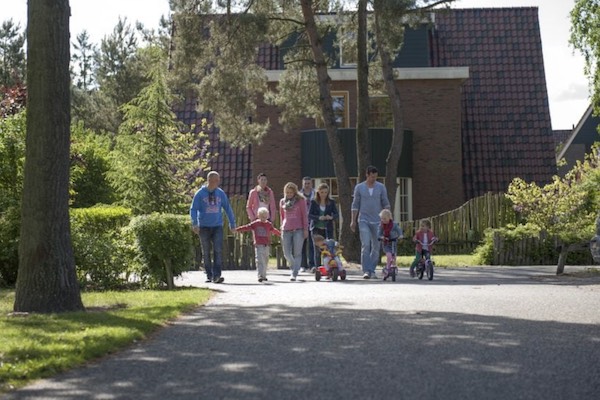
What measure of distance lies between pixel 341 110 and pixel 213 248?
17907 mm

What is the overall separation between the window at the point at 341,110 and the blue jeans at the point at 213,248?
56.4 feet

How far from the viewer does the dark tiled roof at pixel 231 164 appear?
1500 inches

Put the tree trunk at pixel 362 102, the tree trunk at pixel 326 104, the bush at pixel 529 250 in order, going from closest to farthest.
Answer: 1. the tree trunk at pixel 362 102
2. the bush at pixel 529 250
3. the tree trunk at pixel 326 104

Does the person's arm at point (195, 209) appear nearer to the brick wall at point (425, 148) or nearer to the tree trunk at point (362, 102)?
the tree trunk at point (362, 102)

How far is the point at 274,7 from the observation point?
27.7 metres

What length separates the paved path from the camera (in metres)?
7.62

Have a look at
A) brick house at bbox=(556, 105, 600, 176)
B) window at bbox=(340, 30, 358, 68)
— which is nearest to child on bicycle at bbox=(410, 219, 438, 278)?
window at bbox=(340, 30, 358, 68)

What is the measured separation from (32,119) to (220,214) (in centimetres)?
716

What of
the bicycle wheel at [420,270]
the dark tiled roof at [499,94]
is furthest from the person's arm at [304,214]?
the dark tiled roof at [499,94]

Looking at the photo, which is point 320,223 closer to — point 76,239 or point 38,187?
point 76,239

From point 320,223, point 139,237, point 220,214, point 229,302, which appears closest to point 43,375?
point 229,302

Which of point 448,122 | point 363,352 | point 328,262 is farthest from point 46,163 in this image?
point 448,122

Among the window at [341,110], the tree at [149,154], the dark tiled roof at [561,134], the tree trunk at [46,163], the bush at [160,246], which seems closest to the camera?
the tree trunk at [46,163]

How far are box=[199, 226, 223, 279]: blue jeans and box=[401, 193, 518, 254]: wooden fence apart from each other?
14.2 m
